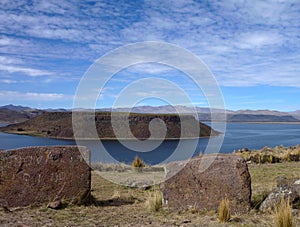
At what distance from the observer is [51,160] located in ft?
24.8

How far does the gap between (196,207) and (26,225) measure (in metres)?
3.33

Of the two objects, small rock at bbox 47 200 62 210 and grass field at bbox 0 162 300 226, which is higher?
small rock at bbox 47 200 62 210

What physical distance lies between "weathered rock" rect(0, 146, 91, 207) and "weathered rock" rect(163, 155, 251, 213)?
2.03 meters

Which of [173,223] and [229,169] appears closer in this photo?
[173,223]

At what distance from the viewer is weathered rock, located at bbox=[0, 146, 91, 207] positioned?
24.0 feet

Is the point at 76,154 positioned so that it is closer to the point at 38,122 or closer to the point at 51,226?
the point at 51,226

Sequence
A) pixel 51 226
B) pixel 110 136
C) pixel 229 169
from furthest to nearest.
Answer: pixel 110 136, pixel 229 169, pixel 51 226

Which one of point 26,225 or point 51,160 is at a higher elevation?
point 51,160

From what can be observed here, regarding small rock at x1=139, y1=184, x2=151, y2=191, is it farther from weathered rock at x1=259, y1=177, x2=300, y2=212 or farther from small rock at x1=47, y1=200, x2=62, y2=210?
weathered rock at x1=259, y1=177, x2=300, y2=212

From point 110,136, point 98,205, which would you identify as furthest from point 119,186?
point 110,136

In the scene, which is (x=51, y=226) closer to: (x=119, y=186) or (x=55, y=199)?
(x=55, y=199)

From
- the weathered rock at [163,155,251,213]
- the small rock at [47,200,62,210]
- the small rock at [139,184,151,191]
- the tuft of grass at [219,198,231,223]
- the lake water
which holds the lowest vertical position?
the lake water

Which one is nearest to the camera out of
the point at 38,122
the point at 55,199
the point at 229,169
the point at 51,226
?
the point at 51,226

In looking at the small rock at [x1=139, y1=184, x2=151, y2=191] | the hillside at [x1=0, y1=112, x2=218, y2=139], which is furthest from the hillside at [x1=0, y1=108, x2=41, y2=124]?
the small rock at [x1=139, y1=184, x2=151, y2=191]
